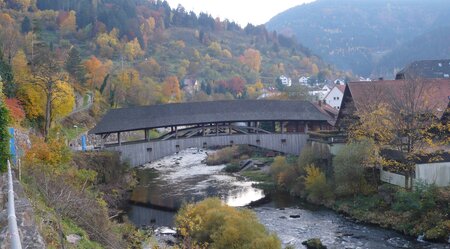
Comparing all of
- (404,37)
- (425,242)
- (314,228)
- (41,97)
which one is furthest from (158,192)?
(404,37)

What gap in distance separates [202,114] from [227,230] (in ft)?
53.5

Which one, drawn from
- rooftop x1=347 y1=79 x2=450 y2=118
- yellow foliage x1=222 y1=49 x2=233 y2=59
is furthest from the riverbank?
yellow foliage x1=222 y1=49 x2=233 y2=59

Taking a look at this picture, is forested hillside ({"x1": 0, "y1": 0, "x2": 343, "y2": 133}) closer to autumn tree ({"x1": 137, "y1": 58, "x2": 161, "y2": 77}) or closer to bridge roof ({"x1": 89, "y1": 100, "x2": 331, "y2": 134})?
autumn tree ({"x1": 137, "y1": 58, "x2": 161, "y2": 77})

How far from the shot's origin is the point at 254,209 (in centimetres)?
2414

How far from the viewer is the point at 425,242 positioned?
733 inches

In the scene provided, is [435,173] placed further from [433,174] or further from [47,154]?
[47,154]

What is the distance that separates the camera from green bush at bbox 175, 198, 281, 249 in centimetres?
1445

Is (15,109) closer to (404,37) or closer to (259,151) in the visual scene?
(259,151)

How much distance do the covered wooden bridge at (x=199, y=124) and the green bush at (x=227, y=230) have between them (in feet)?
38.2

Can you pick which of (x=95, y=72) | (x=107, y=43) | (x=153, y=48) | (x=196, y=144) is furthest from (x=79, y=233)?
(x=153, y=48)

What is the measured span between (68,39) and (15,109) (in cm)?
5880

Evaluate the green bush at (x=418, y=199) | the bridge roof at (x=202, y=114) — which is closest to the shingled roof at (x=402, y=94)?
the bridge roof at (x=202, y=114)

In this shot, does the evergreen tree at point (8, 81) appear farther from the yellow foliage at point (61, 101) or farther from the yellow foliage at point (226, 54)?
the yellow foliage at point (226, 54)

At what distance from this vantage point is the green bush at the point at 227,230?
1445 cm
